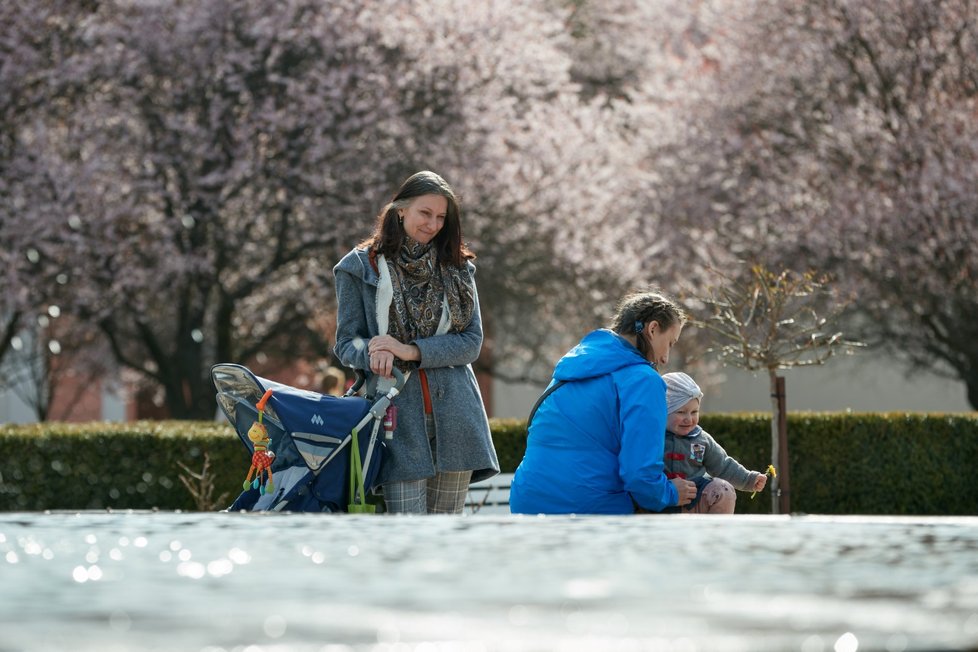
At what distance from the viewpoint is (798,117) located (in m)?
17.4

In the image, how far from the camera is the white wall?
2342 cm

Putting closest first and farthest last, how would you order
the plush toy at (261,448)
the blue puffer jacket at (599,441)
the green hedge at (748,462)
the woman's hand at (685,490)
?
the blue puffer jacket at (599,441)
the plush toy at (261,448)
the woman's hand at (685,490)
the green hedge at (748,462)

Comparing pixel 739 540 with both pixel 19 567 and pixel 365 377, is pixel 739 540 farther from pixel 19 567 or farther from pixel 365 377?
pixel 365 377

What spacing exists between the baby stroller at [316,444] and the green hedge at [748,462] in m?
5.13

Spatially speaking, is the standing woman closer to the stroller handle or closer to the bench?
the stroller handle

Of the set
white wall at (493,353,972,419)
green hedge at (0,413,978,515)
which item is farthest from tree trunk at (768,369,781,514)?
white wall at (493,353,972,419)

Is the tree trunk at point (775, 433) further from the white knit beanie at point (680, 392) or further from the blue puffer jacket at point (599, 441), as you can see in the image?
the blue puffer jacket at point (599, 441)

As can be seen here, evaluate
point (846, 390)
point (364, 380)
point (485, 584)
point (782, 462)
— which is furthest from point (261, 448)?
point (846, 390)

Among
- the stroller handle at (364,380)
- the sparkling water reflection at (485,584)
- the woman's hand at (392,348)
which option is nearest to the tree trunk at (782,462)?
the stroller handle at (364,380)

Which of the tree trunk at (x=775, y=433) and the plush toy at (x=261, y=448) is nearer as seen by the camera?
the plush toy at (x=261, y=448)

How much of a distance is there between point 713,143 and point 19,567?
56.4ft

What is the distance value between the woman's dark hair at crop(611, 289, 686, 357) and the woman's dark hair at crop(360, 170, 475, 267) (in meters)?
0.55

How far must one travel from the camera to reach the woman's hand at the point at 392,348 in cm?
509

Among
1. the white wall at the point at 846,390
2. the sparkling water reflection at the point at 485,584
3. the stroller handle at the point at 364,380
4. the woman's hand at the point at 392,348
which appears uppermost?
the woman's hand at the point at 392,348
